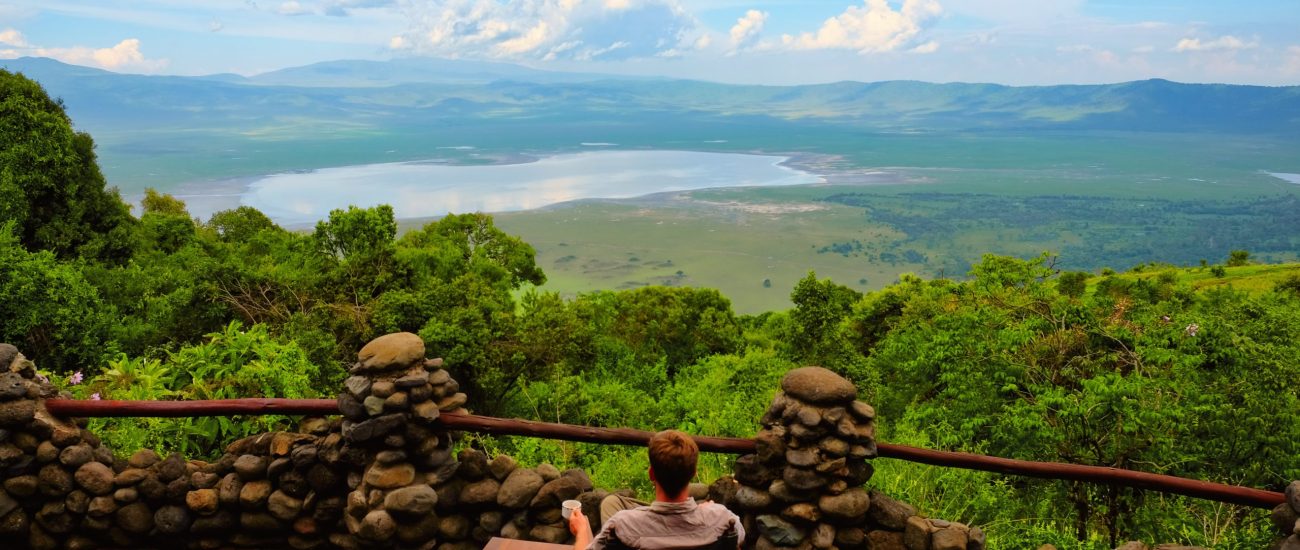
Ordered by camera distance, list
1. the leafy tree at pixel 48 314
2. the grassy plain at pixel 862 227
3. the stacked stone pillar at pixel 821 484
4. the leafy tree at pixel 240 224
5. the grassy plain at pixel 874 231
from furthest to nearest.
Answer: the grassy plain at pixel 862 227, the grassy plain at pixel 874 231, the leafy tree at pixel 240 224, the leafy tree at pixel 48 314, the stacked stone pillar at pixel 821 484

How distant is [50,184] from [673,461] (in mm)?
24504

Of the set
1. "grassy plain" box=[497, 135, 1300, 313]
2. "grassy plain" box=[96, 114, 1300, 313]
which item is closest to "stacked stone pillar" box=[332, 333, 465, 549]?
"grassy plain" box=[96, 114, 1300, 313]

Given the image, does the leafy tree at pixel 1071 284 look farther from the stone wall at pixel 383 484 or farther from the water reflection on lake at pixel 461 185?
the water reflection on lake at pixel 461 185

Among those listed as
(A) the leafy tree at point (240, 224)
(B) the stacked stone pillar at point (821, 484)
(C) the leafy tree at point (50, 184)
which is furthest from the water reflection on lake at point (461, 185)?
(B) the stacked stone pillar at point (821, 484)

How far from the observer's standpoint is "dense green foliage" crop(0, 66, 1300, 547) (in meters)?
9.05

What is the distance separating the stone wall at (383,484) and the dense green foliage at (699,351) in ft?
4.08

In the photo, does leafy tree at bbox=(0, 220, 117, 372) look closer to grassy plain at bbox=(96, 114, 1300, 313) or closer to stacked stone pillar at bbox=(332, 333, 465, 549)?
stacked stone pillar at bbox=(332, 333, 465, 549)

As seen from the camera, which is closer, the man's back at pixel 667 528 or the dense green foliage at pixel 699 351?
the man's back at pixel 667 528

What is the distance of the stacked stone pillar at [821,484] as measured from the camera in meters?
5.39

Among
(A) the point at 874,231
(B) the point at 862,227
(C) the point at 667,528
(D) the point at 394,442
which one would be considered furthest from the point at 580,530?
(B) the point at 862,227

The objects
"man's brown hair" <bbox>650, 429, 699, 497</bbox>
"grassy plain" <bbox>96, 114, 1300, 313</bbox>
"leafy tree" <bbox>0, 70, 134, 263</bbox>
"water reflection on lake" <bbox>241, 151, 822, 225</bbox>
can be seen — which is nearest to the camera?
"man's brown hair" <bbox>650, 429, 699, 497</bbox>

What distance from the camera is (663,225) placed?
12712cm

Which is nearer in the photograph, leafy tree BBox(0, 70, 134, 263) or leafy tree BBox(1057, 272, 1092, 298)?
leafy tree BBox(0, 70, 134, 263)

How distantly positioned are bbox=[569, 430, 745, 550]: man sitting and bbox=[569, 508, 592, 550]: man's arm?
0.23 m
